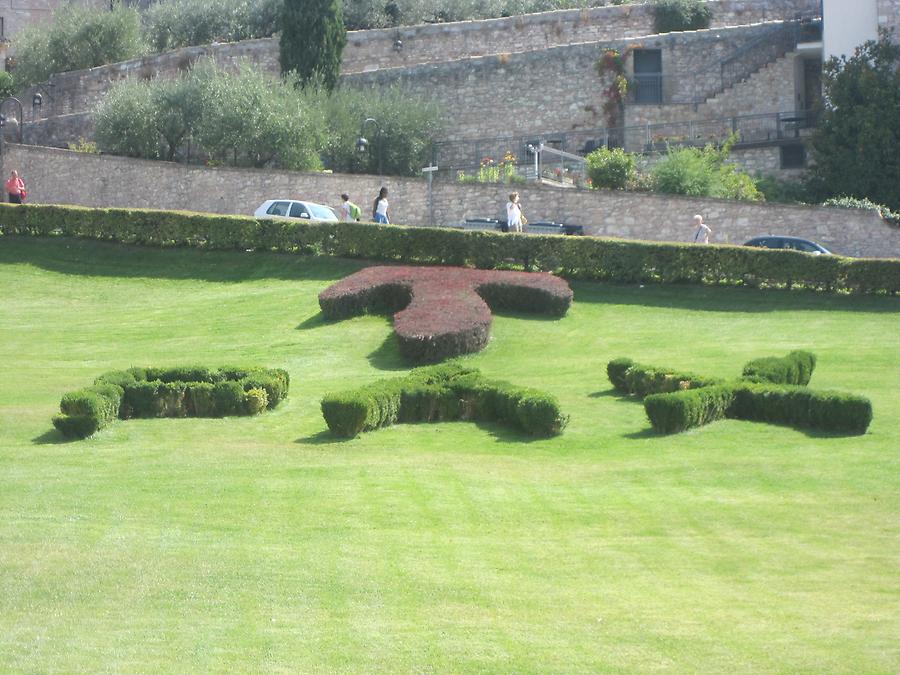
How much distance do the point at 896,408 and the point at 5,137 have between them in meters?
A: 35.2

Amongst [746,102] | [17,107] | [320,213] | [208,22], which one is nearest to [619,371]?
[320,213]

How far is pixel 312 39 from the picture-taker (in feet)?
147

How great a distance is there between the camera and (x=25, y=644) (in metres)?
9.42

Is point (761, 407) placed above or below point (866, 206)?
below

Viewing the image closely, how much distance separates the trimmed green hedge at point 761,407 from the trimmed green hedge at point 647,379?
1.56ft

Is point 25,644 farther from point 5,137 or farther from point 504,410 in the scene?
point 5,137

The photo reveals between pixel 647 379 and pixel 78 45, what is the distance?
38.2 metres

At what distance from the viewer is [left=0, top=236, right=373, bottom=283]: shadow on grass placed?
1144 inches

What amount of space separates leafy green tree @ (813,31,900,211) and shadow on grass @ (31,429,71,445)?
1064 inches

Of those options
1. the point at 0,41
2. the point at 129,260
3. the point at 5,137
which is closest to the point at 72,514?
the point at 129,260

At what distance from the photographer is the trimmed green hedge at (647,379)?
1731 cm

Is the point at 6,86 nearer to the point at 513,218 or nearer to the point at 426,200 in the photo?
the point at 426,200

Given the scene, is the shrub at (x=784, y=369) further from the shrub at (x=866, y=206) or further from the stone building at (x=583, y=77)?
the stone building at (x=583, y=77)

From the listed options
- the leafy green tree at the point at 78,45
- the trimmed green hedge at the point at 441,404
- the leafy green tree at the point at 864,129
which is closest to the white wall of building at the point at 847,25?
the leafy green tree at the point at 864,129
